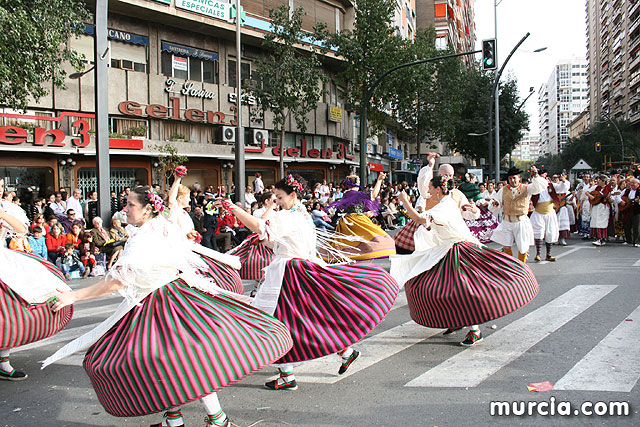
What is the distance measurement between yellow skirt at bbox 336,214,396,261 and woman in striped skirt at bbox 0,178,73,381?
5962 mm

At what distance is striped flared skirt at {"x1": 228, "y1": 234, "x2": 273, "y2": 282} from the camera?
814 cm

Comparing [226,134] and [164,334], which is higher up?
[226,134]

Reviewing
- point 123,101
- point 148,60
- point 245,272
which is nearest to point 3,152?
point 123,101

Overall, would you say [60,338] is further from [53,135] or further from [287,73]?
[287,73]

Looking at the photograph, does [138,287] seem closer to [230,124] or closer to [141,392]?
[141,392]

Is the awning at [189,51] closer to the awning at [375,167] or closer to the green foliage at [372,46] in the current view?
the green foliage at [372,46]

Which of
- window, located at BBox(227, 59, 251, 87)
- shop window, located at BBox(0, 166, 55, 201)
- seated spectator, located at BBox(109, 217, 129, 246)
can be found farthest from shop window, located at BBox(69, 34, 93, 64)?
seated spectator, located at BBox(109, 217, 129, 246)

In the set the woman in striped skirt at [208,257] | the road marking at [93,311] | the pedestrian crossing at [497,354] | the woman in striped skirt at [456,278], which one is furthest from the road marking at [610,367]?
the road marking at [93,311]

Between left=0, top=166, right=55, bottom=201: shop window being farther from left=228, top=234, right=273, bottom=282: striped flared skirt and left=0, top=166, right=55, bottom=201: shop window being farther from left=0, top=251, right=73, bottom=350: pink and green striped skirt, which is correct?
left=0, top=251, right=73, bottom=350: pink and green striped skirt

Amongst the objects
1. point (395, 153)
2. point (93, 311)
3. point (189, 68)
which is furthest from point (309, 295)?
point (395, 153)

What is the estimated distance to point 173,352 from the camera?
3209mm

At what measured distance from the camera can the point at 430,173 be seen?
288 inches

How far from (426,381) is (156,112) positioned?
2260cm
